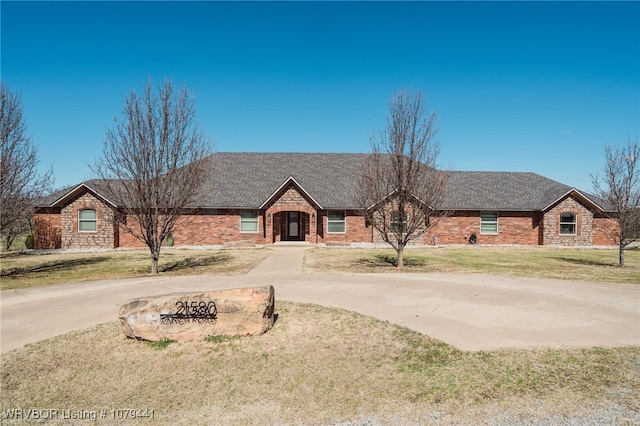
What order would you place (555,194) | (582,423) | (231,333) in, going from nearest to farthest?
(582,423) → (231,333) → (555,194)

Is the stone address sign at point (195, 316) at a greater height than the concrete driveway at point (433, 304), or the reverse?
the stone address sign at point (195, 316)

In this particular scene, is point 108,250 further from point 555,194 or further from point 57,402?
point 555,194

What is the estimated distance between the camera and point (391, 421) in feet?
15.4

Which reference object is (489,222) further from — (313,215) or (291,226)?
(291,226)

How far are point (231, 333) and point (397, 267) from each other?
10.4 meters

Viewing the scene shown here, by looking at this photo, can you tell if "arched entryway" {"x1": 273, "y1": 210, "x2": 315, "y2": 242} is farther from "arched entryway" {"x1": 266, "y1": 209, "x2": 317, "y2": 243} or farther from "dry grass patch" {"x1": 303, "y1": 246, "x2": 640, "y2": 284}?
"dry grass patch" {"x1": 303, "y1": 246, "x2": 640, "y2": 284}

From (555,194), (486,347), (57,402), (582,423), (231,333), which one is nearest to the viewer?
(582,423)

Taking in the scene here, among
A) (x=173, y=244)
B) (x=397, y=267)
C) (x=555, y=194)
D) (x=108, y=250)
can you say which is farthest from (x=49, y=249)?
(x=555, y=194)

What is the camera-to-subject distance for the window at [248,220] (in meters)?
26.2

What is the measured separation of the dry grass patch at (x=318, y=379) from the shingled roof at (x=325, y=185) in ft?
60.7

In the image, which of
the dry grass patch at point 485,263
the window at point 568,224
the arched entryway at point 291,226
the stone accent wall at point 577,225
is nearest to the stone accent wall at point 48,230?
the arched entryway at point 291,226

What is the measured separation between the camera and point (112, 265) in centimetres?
1777

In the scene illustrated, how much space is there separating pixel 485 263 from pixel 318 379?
14.7 metres

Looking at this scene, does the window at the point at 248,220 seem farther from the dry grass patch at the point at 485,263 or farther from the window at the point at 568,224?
the window at the point at 568,224
